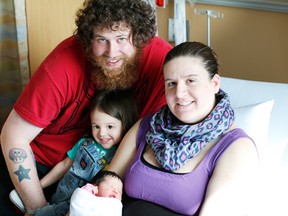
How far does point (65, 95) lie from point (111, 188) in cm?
47

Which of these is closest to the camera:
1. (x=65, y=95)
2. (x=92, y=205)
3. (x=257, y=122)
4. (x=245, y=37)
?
(x=92, y=205)

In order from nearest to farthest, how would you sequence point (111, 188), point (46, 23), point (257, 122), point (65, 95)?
1. point (111, 188)
2. point (257, 122)
3. point (65, 95)
4. point (46, 23)

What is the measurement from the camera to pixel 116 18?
62.5 inches

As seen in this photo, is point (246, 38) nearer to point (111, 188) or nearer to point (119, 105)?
point (119, 105)

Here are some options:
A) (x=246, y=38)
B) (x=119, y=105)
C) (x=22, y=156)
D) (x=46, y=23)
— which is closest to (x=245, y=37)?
(x=246, y=38)

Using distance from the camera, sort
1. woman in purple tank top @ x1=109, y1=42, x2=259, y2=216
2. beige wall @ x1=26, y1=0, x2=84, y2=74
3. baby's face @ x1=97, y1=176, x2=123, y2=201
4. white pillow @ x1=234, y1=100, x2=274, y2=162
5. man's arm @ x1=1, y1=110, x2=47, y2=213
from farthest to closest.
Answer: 1. beige wall @ x1=26, y1=0, x2=84, y2=74
2. man's arm @ x1=1, y1=110, x2=47, y2=213
3. white pillow @ x1=234, y1=100, x2=274, y2=162
4. baby's face @ x1=97, y1=176, x2=123, y2=201
5. woman in purple tank top @ x1=109, y1=42, x2=259, y2=216

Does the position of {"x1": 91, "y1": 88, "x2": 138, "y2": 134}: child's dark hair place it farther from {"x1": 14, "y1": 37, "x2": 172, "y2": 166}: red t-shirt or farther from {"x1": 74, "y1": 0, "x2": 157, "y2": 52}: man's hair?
{"x1": 74, "y1": 0, "x2": 157, "y2": 52}: man's hair

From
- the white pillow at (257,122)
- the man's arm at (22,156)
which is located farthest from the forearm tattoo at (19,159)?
the white pillow at (257,122)

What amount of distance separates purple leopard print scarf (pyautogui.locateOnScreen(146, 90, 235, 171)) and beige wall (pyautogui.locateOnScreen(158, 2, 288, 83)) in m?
1.50

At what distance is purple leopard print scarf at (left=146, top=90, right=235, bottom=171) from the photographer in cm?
136

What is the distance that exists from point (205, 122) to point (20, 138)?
0.79 metres

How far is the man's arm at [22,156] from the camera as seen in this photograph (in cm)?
169

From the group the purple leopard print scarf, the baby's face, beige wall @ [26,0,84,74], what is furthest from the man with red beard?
beige wall @ [26,0,84,74]

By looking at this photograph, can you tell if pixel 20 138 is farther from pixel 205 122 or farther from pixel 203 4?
pixel 203 4
